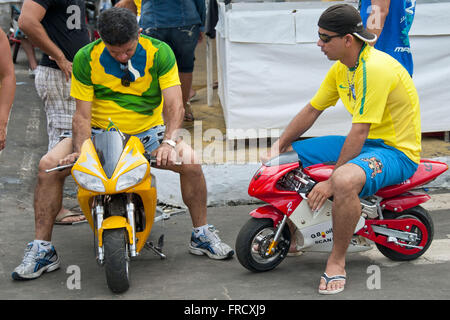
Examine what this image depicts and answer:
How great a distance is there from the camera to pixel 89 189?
396 centimetres

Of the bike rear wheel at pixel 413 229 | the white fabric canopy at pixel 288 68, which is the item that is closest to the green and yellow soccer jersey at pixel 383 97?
the bike rear wheel at pixel 413 229

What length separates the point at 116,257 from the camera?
12.9ft

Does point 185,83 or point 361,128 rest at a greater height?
point 361,128

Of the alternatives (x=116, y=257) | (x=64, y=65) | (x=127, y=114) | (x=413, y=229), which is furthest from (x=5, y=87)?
(x=413, y=229)

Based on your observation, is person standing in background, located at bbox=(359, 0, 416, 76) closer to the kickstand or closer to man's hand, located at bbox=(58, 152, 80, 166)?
the kickstand

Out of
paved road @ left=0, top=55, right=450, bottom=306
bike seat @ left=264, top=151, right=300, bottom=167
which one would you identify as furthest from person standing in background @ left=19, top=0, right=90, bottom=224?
bike seat @ left=264, top=151, right=300, bottom=167

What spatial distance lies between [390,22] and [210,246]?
205cm

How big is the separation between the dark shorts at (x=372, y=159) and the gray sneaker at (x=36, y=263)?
67.9 inches

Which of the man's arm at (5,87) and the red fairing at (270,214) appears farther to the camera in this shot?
the man's arm at (5,87)

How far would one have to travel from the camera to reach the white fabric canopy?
6.26 meters

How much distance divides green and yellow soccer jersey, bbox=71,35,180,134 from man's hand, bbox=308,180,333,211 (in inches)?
48.1

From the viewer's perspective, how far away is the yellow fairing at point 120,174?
3.98m

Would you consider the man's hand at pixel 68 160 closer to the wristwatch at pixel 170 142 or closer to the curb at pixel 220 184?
the wristwatch at pixel 170 142

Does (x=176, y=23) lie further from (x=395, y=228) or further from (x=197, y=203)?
(x=395, y=228)
